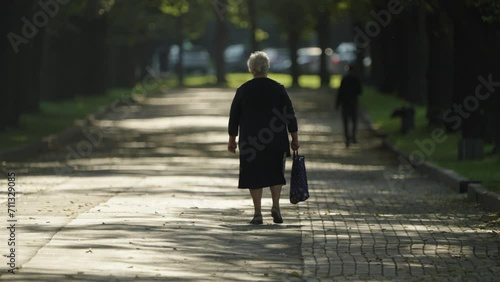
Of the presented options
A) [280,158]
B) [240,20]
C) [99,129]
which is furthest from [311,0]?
[280,158]

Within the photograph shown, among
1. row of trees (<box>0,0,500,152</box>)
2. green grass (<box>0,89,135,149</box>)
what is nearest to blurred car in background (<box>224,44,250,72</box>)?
row of trees (<box>0,0,500,152</box>)

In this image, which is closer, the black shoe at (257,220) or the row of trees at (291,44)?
the black shoe at (257,220)

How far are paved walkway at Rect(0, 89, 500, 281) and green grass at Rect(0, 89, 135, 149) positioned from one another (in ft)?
8.48

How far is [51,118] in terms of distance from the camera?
4212cm

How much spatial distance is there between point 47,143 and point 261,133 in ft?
55.7

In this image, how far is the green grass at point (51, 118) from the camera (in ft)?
107

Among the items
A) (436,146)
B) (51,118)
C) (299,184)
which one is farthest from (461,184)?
(51,118)

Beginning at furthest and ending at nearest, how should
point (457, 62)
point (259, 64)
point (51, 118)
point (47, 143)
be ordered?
point (51, 118)
point (47, 143)
point (457, 62)
point (259, 64)

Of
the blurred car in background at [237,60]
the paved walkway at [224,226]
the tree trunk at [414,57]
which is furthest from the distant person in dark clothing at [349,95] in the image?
the blurred car in background at [237,60]

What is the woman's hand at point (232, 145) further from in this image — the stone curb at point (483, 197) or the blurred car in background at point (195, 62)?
the blurred car in background at point (195, 62)

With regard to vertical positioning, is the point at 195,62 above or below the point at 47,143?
below

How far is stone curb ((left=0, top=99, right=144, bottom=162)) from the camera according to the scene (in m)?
27.9

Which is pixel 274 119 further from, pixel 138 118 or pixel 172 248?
pixel 138 118

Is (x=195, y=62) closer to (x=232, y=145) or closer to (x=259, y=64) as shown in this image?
(x=259, y=64)
